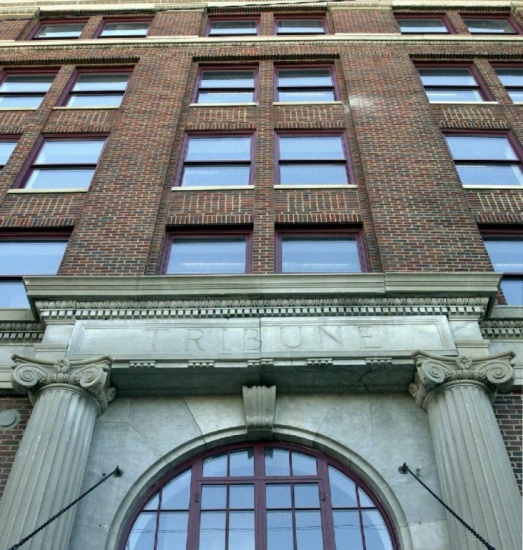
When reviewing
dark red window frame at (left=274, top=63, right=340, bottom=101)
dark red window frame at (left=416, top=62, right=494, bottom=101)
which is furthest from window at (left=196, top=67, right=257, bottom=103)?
dark red window frame at (left=416, top=62, right=494, bottom=101)

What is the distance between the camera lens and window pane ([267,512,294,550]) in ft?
30.6

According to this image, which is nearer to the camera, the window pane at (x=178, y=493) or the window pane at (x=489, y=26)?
the window pane at (x=178, y=493)

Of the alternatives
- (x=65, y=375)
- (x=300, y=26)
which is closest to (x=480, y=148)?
(x=300, y=26)

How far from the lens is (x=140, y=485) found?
32.4 feet

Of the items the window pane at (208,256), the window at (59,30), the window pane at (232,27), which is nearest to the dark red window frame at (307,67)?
the window pane at (232,27)

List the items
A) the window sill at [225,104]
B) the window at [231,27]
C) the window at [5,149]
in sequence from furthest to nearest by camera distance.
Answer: the window at [231,27] < the window sill at [225,104] < the window at [5,149]

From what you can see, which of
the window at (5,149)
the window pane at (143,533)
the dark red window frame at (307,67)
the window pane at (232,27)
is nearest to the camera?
the window pane at (143,533)

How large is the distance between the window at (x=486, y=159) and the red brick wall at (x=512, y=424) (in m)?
6.67

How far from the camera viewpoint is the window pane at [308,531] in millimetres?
9328

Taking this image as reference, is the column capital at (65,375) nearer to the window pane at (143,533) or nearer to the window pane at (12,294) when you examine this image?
the window pane at (143,533)

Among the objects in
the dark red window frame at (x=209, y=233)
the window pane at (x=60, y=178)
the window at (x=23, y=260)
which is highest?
the window pane at (x=60, y=178)

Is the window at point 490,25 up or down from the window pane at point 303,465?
up

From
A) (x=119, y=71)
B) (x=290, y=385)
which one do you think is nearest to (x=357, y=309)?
(x=290, y=385)

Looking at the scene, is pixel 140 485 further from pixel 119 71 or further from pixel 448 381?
pixel 119 71
